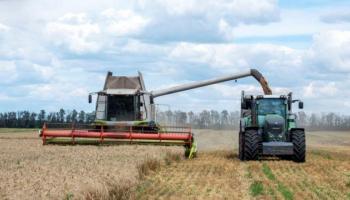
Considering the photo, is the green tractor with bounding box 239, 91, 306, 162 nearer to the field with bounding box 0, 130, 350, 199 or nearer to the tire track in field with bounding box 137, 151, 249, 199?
the field with bounding box 0, 130, 350, 199

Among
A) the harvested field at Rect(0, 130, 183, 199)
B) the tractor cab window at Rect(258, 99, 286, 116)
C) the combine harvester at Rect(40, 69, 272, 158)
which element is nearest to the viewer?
the harvested field at Rect(0, 130, 183, 199)

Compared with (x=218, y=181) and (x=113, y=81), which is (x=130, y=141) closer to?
(x=113, y=81)

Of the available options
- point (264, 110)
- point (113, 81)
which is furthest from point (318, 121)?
point (264, 110)

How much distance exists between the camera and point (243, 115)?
2850 cm

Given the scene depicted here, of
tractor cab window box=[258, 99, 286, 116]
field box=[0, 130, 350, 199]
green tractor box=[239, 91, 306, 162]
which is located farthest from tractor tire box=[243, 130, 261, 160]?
tractor cab window box=[258, 99, 286, 116]

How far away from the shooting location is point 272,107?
88.4 ft

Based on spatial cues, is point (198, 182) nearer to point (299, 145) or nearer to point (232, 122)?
point (299, 145)

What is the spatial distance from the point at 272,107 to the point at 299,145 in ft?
7.22

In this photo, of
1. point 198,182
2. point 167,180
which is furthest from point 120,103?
point 198,182

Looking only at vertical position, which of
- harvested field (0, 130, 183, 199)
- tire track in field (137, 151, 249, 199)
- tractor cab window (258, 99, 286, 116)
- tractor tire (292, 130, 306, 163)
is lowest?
tire track in field (137, 151, 249, 199)

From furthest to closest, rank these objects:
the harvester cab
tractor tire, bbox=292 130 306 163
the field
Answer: the harvester cab, tractor tire, bbox=292 130 306 163, the field

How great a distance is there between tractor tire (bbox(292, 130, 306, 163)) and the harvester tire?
1.35 meters

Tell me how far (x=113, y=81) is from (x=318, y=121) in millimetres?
65539

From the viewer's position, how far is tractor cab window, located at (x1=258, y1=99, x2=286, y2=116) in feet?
88.1
